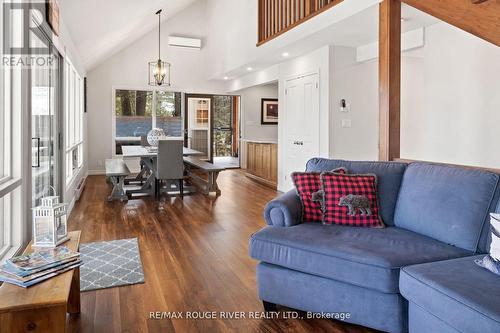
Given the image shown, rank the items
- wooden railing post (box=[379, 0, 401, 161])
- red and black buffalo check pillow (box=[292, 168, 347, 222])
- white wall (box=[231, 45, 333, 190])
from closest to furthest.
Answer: red and black buffalo check pillow (box=[292, 168, 347, 222]) → wooden railing post (box=[379, 0, 401, 161]) → white wall (box=[231, 45, 333, 190])

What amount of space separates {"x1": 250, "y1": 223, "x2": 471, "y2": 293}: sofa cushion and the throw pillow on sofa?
0.78 ft

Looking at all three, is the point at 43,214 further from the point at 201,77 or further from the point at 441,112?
the point at 201,77

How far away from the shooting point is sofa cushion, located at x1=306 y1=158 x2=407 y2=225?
262 centimetres

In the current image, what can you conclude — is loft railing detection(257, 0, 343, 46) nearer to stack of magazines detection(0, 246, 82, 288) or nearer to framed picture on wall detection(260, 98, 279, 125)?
stack of magazines detection(0, 246, 82, 288)

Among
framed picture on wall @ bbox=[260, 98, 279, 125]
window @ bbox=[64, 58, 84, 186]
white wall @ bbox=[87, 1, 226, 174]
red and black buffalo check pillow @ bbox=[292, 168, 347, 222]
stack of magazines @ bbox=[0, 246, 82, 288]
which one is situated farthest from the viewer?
framed picture on wall @ bbox=[260, 98, 279, 125]

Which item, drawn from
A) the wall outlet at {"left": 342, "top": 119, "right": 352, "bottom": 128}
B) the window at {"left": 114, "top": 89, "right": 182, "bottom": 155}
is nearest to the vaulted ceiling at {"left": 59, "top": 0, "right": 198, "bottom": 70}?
the window at {"left": 114, "top": 89, "right": 182, "bottom": 155}

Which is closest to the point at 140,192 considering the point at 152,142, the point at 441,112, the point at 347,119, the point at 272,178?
the point at 152,142

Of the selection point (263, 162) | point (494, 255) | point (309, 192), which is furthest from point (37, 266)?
point (263, 162)

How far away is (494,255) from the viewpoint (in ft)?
5.78

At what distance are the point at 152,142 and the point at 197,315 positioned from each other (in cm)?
482

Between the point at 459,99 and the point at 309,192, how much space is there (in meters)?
2.91

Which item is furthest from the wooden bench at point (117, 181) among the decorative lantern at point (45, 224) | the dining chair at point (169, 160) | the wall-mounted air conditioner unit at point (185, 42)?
the wall-mounted air conditioner unit at point (185, 42)

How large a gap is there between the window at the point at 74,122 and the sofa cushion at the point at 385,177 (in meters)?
4.24

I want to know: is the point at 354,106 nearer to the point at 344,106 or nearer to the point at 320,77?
the point at 344,106
